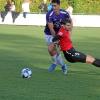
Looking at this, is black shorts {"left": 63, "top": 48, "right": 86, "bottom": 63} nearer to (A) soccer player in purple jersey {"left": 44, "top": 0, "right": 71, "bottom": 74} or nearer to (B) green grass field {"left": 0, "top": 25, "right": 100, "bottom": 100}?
(B) green grass field {"left": 0, "top": 25, "right": 100, "bottom": 100}

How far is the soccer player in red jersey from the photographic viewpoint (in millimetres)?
15328

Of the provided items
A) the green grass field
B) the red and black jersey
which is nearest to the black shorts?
the red and black jersey

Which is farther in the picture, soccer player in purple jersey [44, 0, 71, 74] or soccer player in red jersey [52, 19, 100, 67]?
soccer player in purple jersey [44, 0, 71, 74]

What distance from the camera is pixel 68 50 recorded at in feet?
50.8

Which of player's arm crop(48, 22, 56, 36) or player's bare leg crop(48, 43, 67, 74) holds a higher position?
player's arm crop(48, 22, 56, 36)

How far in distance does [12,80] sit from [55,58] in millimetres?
2390

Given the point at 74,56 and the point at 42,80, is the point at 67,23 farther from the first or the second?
the point at 42,80

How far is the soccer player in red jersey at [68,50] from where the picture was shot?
15.3m

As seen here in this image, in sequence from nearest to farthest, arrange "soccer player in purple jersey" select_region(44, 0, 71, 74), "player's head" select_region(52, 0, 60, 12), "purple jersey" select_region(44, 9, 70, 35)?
"player's head" select_region(52, 0, 60, 12), "soccer player in purple jersey" select_region(44, 0, 71, 74), "purple jersey" select_region(44, 9, 70, 35)

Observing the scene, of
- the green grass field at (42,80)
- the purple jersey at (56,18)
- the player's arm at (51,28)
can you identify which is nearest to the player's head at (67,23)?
the purple jersey at (56,18)

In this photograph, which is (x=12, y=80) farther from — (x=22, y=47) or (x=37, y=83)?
(x=22, y=47)

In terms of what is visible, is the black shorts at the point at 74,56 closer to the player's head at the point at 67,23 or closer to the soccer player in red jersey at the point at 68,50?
the soccer player in red jersey at the point at 68,50

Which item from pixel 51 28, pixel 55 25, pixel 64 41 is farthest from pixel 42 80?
pixel 55 25

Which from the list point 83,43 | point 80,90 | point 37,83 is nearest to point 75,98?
Result: point 80,90
